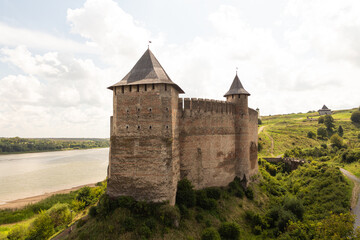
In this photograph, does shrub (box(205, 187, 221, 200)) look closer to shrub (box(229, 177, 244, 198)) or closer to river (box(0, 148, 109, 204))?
shrub (box(229, 177, 244, 198))

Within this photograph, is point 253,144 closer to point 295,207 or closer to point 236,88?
point 236,88

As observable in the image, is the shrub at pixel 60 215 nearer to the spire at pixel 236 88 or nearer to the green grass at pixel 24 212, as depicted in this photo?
the green grass at pixel 24 212

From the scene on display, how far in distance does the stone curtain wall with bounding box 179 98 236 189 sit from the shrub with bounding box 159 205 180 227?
12.5ft

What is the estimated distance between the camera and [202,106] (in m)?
19.1

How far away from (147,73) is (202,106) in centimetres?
608

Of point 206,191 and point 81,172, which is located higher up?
point 206,191

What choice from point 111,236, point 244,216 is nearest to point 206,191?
point 244,216

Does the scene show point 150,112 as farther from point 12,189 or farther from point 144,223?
point 12,189

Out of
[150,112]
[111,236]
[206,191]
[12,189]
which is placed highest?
[150,112]

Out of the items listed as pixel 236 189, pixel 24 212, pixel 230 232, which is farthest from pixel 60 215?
pixel 236 189

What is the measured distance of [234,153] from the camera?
21.9m

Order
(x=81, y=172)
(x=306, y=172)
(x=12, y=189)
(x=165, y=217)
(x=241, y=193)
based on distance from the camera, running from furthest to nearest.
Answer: (x=81, y=172)
(x=12, y=189)
(x=306, y=172)
(x=241, y=193)
(x=165, y=217)

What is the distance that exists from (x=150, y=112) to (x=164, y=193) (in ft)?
19.5

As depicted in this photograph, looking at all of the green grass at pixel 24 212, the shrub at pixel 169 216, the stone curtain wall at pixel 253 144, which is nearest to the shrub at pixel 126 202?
the shrub at pixel 169 216
